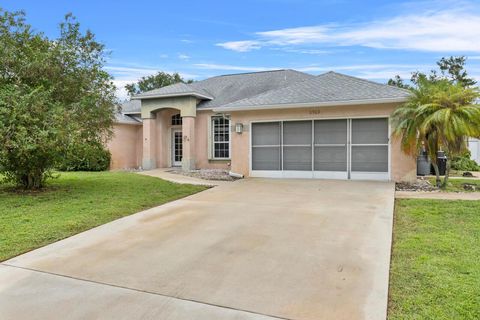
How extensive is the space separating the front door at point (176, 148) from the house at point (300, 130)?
147 cm

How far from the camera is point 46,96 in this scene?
905cm

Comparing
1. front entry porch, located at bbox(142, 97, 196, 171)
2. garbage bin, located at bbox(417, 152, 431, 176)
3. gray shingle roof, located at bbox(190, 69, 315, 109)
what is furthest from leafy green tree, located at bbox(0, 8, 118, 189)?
garbage bin, located at bbox(417, 152, 431, 176)

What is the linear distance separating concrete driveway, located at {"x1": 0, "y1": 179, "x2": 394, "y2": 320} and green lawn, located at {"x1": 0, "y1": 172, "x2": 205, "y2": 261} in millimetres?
431

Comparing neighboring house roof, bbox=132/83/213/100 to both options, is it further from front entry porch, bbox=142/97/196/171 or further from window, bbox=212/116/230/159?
window, bbox=212/116/230/159

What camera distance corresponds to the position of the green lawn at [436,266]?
11.2 feet

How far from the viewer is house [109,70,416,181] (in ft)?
41.1

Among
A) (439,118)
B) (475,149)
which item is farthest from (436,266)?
(475,149)

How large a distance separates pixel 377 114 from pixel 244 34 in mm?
11016

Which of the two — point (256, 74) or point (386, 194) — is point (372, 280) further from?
point (256, 74)

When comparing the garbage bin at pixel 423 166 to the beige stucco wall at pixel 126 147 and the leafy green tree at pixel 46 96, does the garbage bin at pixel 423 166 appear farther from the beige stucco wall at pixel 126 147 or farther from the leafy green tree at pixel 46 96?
the beige stucco wall at pixel 126 147

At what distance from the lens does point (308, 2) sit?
1346cm

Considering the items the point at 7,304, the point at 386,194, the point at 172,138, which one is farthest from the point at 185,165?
the point at 7,304

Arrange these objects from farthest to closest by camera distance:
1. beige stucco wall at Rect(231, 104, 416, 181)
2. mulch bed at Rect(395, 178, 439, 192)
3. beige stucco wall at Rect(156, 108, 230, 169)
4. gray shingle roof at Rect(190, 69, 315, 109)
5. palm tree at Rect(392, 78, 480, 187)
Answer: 1. gray shingle roof at Rect(190, 69, 315, 109)
2. beige stucco wall at Rect(156, 108, 230, 169)
3. beige stucco wall at Rect(231, 104, 416, 181)
4. mulch bed at Rect(395, 178, 439, 192)
5. palm tree at Rect(392, 78, 480, 187)

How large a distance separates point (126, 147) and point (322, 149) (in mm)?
11898
